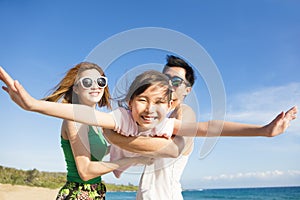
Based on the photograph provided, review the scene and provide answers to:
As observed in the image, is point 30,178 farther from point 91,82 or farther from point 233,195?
point 233,195

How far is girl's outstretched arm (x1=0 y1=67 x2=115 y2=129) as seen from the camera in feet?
6.21

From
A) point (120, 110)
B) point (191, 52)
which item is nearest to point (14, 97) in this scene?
point (120, 110)

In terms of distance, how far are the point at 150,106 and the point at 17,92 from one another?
72 cm

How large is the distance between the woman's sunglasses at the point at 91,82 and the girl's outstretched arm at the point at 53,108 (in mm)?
466

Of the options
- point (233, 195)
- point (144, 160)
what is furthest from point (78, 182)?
point (233, 195)

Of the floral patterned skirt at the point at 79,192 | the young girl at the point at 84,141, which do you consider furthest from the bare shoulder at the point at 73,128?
the floral patterned skirt at the point at 79,192

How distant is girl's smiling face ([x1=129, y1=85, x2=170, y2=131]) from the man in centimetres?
15

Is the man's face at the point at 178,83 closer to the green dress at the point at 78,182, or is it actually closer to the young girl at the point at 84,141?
the young girl at the point at 84,141

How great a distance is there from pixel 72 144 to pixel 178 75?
2.70 ft

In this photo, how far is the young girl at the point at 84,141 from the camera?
99.7 inches

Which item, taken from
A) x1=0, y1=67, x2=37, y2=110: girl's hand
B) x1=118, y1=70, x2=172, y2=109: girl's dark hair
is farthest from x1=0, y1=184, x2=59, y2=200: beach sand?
x1=0, y1=67, x2=37, y2=110: girl's hand

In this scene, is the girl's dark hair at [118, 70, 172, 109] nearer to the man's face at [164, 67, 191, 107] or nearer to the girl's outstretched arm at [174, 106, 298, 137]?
the man's face at [164, 67, 191, 107]

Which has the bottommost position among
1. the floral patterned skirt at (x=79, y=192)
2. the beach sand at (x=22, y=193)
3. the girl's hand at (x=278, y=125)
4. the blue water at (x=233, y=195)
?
the floral patterned skirt at (x=79, y=192)

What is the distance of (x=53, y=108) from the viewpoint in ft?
6.57
